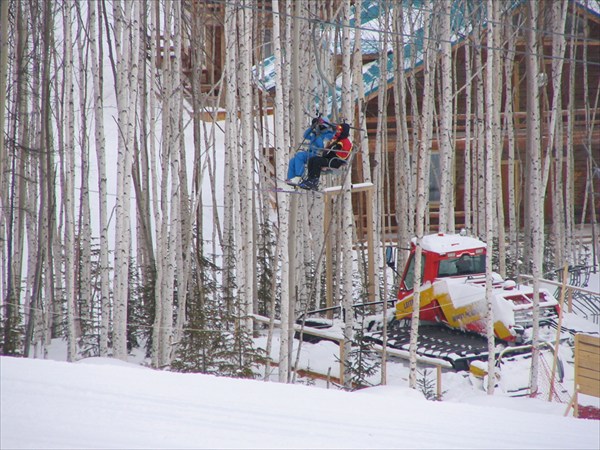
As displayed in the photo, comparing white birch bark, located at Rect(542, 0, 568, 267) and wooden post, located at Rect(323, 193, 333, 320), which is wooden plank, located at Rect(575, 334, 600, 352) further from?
white birch bark, located at Rect(542, 0, 568, 267)

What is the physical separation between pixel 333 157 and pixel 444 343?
392 cm

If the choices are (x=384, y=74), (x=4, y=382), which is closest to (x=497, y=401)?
(x=4, y=382)

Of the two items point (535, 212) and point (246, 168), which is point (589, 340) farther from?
point (246, 168)

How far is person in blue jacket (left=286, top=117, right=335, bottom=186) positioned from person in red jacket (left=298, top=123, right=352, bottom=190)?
8cm

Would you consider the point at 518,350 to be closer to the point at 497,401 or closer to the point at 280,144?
the point at 497,401

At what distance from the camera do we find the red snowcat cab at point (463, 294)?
11.5m

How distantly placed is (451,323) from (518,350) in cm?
116

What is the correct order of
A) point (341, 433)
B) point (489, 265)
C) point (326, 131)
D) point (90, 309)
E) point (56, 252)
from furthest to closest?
point (90, 309) → point (56, 252) → point (489, 265) → point (326, 131) → point (341, 433)

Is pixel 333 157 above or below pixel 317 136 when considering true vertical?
below

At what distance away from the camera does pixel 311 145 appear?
9.66 m

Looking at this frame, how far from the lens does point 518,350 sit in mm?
11695

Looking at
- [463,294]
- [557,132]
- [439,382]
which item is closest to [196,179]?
[463,294]

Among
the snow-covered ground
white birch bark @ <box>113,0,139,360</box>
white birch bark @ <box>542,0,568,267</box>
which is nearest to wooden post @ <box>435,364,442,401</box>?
the snow-covered ground

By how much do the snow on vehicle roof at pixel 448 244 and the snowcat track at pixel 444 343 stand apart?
1.38 m
